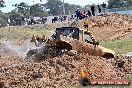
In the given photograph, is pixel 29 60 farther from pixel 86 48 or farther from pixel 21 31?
pixel 21 31

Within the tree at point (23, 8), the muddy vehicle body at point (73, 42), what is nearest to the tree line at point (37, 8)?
the tree at point (23, 8)

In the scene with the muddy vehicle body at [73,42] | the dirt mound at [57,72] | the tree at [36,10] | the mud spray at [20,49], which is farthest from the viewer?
the tree at [36,10]

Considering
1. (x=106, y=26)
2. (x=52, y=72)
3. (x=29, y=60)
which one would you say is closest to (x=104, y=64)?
(x=52, y=72)

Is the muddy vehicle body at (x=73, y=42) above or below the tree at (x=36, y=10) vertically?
above

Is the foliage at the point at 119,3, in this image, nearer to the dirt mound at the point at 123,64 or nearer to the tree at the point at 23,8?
the tree at the point at 23,8

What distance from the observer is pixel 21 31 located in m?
45.8

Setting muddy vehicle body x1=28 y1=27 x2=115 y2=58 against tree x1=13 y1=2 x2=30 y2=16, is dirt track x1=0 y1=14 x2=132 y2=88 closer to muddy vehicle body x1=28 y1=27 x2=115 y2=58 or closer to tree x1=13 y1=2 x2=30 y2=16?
muddy vehicle body x1=28 y1=27 x2=115 y2=58

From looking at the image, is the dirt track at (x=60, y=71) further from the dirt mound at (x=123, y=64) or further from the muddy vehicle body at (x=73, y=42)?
the muddy vehicle body at (x=73, y=42)

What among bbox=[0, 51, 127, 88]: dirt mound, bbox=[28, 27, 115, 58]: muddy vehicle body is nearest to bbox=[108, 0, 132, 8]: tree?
bbox=[28, 27, 115, 58]: muddy vehicle body

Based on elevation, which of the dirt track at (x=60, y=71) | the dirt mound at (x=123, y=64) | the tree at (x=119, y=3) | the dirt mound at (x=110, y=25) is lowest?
the tree at (x=119, y=3)

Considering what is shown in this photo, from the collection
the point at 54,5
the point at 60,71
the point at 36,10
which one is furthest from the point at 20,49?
the point at 54,5

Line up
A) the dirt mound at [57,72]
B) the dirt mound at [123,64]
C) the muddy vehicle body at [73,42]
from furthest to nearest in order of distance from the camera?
1. the muddy vehicle body at [73,42]
2. the dirt mound at [123,64]
3. the dirt mound at [57,72]

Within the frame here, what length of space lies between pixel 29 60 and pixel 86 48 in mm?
2763

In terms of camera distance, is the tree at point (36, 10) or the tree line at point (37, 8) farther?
the tree at point (36, 10)
